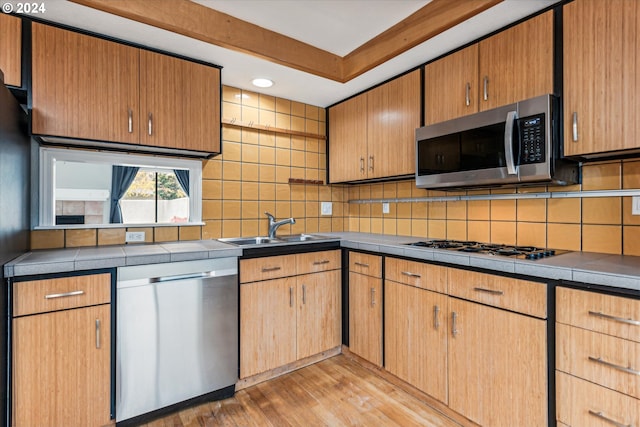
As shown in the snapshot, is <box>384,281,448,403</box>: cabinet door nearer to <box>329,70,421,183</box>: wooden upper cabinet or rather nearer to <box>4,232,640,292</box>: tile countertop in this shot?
<box>4,232,640,292</box>: tile countertop

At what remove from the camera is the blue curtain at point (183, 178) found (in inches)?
90.4

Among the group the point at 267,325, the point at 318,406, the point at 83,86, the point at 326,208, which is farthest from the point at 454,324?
the point at 83,86

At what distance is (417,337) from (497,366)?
469 millimetres

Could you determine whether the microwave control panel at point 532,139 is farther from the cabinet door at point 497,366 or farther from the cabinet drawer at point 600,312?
the cabinet door at point 497,366

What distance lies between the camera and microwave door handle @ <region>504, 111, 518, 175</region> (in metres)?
1.61

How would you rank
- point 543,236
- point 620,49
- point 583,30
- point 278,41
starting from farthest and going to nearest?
point 278,41, point 543,236, point 583,30, point 620,49

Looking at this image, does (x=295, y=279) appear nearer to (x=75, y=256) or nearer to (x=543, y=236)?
(x=75, y=256)

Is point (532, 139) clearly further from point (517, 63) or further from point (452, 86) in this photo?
point (452, 86)

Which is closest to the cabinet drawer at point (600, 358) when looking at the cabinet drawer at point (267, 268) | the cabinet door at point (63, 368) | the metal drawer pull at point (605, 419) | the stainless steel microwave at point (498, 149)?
the metal drawer pull at point (605, 419)

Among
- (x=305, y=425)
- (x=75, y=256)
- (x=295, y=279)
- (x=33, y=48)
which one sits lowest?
(x=305, y=425)

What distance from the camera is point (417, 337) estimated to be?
74.4 inches

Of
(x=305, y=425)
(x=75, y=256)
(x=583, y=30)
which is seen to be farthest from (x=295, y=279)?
(x=583, y=30)

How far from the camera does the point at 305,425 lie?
5.57 feet

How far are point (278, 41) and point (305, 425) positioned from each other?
7.58 feet
